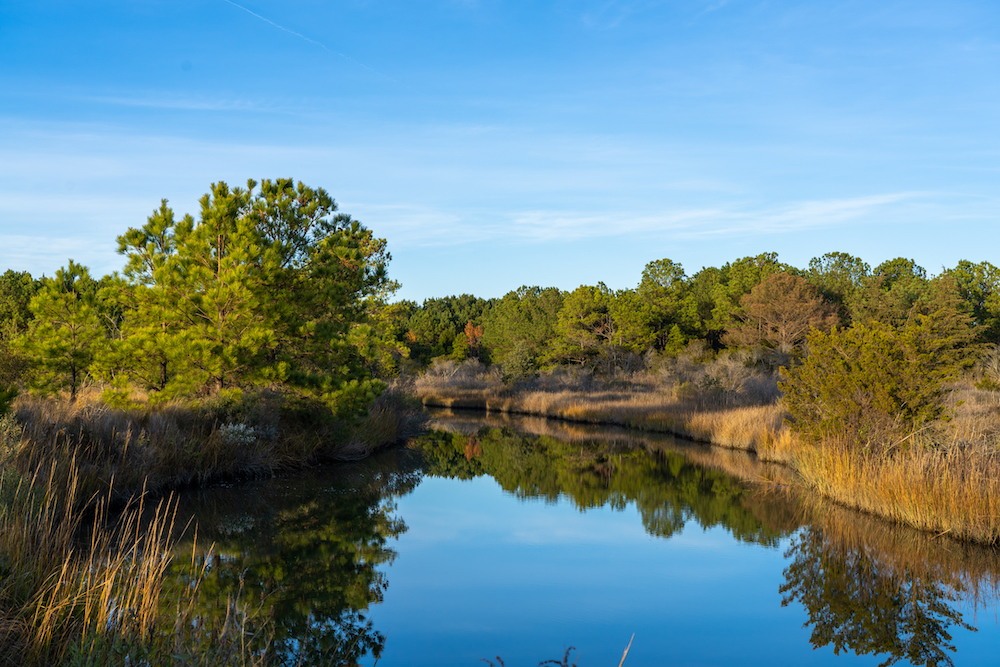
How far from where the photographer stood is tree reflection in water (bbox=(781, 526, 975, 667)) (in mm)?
7316

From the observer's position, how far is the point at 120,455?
12570 millimetres

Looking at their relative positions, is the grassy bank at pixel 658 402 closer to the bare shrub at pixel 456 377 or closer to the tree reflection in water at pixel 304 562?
the bare shrub at pixel 456 377

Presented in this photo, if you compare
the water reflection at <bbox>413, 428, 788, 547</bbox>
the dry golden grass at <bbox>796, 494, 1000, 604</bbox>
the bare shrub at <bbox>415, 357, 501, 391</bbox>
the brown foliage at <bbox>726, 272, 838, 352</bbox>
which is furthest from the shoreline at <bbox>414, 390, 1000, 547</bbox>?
the bare shrub at <bbox>415, 357, 501, 391</bbox>

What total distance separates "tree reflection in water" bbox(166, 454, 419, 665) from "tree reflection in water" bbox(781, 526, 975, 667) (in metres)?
4.98

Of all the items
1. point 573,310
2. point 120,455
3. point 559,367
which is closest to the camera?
point 120,455

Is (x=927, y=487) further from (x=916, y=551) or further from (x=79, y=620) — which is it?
(x=79, y=620)

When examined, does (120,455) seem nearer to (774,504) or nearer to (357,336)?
(357,336)

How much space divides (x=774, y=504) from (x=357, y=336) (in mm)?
9346

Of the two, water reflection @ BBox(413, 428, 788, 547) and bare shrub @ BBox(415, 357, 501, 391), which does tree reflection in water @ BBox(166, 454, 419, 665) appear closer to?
water reflection @ BBox(413, 428, 788, 547)

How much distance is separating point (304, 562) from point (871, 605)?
715 cm

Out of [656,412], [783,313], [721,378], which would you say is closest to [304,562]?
[656,412]

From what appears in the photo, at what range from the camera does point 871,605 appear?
833 cm

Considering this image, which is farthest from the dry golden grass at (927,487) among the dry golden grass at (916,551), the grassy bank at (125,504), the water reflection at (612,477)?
the grassy bank at (125,504)

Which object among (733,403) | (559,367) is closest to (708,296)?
(559,367)
